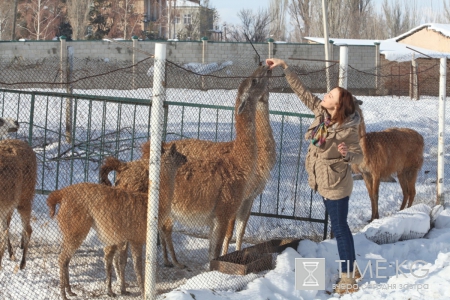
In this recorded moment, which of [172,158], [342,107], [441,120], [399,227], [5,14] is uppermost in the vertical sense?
[5,14]

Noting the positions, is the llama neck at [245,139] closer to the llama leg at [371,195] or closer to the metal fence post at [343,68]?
the metal fence post at [343,68]

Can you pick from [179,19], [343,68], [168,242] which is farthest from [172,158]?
[179,19]

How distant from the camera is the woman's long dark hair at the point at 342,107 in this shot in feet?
17.4

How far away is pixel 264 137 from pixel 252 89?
60 cm

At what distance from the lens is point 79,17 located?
43031 mm

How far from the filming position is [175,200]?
20.4 ft

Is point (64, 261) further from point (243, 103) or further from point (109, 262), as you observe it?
point (243, 103)

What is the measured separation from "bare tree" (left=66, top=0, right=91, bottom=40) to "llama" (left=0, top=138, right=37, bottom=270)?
37.8 metres

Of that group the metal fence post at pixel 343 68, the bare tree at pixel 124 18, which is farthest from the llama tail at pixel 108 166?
the bare tree at pixel 124 18

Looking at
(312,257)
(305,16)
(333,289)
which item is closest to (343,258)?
(333,289)

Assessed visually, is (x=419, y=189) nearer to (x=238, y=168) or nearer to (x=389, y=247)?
(x=389, y=247)

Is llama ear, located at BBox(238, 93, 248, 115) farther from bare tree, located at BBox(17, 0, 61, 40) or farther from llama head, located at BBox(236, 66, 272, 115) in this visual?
bare tree, located at BBox(17, 0, 61, 40)

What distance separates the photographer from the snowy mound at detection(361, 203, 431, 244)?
7.18 m

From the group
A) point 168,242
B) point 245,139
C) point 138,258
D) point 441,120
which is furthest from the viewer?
point 441,120
